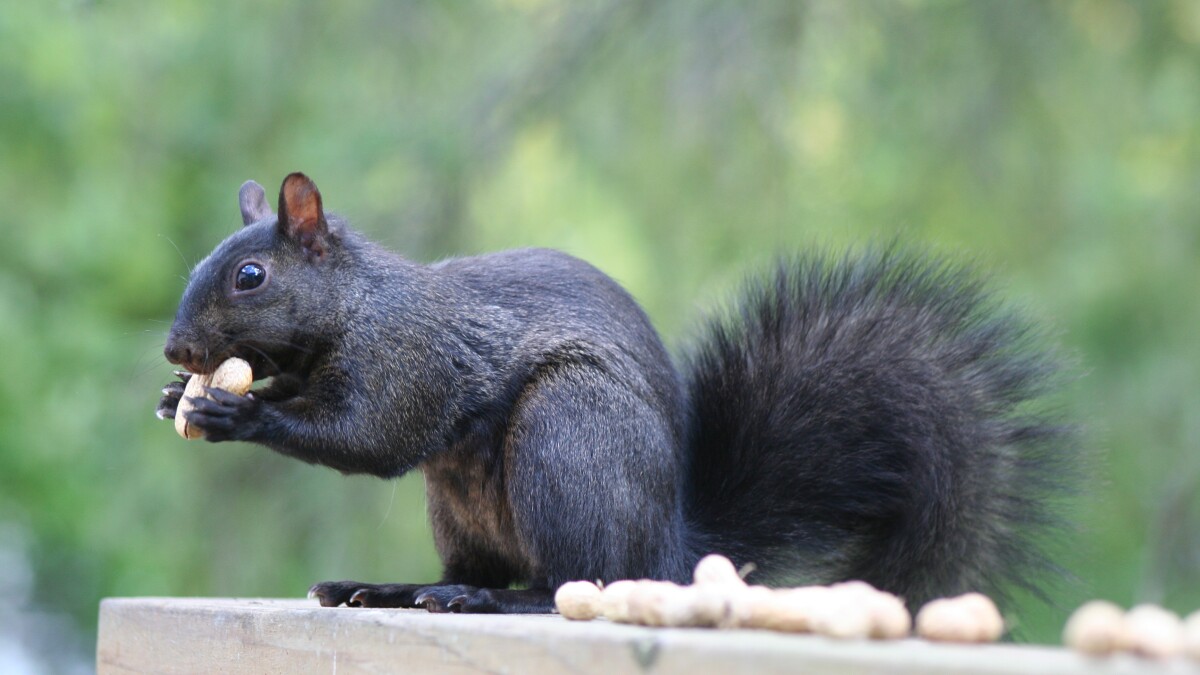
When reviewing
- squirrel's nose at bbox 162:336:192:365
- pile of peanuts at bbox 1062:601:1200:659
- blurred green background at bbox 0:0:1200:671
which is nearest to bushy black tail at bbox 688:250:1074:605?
squirrel's nose at bbox 162:336:192:365

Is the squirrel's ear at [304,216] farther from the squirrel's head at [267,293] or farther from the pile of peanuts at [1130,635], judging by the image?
the pile of peanuts at [1130,635]

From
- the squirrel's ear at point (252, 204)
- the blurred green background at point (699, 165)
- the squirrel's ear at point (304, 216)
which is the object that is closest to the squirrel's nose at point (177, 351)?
the squirrel's ear at point (304, 216)

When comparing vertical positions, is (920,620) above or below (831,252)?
below

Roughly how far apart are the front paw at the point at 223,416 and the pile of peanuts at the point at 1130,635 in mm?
1015

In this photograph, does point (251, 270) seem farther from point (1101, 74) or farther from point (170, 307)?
point (170, 307)

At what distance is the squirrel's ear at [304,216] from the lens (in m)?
1.74

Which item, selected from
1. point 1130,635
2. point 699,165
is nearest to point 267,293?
point 1130,635

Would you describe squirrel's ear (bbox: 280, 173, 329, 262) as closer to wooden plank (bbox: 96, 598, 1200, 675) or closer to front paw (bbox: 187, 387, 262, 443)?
front paw (bbox: 187, 387, 262, 443)

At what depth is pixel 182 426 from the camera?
1.56 metres

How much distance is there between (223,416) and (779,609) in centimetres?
76

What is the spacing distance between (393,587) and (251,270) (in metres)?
0.42

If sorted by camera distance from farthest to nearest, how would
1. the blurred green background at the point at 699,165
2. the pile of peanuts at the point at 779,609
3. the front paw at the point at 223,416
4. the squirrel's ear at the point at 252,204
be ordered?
the blurred green background at the point at 699,165 < the squirrel's ear at the point at 252,204 < the front paw at the point at 223,416 < the pile of peanuts at the point at 779,609

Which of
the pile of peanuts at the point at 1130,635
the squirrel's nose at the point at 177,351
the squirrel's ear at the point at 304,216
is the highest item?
the squirrel's ear at the point at 304,216

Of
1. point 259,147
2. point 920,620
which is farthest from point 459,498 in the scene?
point 259,147
